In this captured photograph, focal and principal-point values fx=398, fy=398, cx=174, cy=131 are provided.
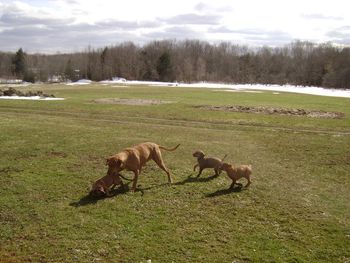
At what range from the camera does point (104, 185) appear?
11445mm

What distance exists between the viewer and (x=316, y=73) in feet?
365

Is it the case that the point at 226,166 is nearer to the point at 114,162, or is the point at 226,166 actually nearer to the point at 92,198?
the point at 114,162

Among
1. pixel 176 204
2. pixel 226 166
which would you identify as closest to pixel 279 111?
pixel 226 166

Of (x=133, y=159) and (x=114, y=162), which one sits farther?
(x=133, y=159)

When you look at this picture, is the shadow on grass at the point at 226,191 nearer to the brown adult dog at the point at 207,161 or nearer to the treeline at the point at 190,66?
the brown adult dog at the point at 207,161

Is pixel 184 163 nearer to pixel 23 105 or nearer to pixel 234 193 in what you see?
pixel 234 193

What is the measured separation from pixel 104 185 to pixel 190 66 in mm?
122455

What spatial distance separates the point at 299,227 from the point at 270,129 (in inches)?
620

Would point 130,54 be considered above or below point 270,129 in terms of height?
above

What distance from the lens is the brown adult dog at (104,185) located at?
1135 cm

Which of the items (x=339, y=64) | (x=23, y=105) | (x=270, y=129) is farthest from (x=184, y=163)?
(x=339, y=64)

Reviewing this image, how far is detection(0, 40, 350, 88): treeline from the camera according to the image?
11812cm

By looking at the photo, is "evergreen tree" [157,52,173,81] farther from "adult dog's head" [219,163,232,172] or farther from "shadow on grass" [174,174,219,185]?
"adult dog's head" [219,163,232,172]

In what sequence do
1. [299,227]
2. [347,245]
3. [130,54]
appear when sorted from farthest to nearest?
[130,54], [299,227], [347,245]
